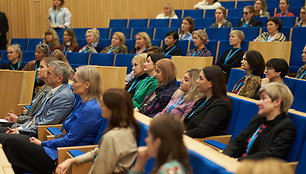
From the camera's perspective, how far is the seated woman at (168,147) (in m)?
0.80

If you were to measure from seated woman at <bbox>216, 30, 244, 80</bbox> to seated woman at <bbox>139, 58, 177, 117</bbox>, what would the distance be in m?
0.98

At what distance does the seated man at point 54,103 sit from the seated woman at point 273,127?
0.90 meters

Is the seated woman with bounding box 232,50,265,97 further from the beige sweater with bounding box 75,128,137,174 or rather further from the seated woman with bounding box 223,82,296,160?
the beige sweater with bounding box 75,128,137,174

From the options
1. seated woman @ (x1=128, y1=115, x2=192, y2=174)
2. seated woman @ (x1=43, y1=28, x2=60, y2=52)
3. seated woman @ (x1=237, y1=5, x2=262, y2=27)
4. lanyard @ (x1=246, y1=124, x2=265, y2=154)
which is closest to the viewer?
seated woman @ (x1=128, y1=115, x2=192, y2=174)

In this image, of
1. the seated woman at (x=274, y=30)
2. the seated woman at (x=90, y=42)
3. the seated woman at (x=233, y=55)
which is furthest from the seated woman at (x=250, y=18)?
the seated woman at (x=90, y=42)

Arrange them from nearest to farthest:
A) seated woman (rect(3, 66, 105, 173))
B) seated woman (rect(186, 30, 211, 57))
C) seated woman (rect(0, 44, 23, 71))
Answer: seated woman (rect(3, 66, 105, 173)) → seated woman (rect(186, 30, 211, 57)) → seated woman (rect(0, 44, 23, 71))

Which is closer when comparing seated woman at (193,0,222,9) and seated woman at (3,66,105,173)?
seated woman at (3,66,105,173)

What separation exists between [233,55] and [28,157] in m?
1.73

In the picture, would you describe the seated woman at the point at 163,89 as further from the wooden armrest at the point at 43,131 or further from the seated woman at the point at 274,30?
the seated woman at the point at 274,30

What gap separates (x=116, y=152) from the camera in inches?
43.1

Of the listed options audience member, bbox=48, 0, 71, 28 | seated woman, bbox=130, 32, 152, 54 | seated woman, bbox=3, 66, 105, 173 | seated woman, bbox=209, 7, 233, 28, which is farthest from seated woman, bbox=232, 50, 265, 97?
audience member, bbox=48, 0, 71, 28

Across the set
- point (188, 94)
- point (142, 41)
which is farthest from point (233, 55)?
point (188, 94)

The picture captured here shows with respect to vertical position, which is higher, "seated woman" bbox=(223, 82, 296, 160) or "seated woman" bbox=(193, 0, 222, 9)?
"seated woman" bbox=(193, 0, 222, 9)

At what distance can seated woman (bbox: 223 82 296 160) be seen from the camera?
→ 1146 millimetres
